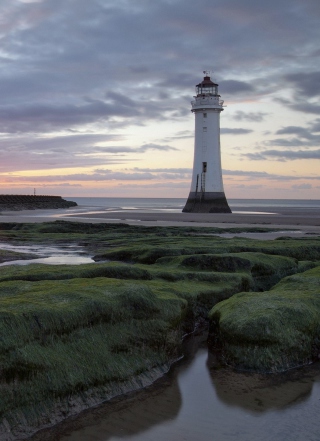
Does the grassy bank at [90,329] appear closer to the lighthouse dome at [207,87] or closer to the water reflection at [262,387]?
the water reflection at [262,387]

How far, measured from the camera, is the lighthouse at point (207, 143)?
50.8 meters

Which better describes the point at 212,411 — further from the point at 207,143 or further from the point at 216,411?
the point at 207,143

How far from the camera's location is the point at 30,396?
21.3ft

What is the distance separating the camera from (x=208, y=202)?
172 ft

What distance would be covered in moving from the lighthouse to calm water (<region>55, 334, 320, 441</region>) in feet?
141

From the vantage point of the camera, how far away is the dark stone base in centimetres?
5216

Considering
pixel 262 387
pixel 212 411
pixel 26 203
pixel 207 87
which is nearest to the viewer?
pixel 212 411

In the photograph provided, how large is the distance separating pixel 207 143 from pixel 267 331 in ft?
141

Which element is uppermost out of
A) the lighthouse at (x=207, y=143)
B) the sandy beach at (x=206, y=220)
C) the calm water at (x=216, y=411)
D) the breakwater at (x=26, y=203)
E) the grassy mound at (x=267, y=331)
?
the lighthouse at (x=207, y=143)

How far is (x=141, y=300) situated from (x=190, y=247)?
8927 mm

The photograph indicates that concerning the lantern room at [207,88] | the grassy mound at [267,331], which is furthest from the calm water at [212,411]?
the lantern room at [207,88]

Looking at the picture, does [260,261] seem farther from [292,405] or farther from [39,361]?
[39,361]

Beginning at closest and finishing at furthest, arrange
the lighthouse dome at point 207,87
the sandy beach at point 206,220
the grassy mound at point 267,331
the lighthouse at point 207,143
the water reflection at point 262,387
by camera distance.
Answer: the water reflection at point 262,387
the grassy mound at point 267,331
the sandy beach at point 206,220
the lighthouse at point 207,143
the lighthouse dome at point 207,87

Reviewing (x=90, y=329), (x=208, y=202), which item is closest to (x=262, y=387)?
(x=90, y=329)
